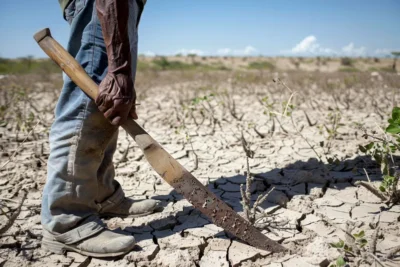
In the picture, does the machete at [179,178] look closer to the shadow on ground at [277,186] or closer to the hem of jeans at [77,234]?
the shadow on ground at [277,186]

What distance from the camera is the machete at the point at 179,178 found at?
132 cm

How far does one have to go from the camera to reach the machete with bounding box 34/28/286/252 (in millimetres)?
1323

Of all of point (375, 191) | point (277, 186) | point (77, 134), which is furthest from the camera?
point (277, 186)

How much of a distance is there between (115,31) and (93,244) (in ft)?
3.18

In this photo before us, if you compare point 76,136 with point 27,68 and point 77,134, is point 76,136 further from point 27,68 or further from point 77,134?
point 27,68

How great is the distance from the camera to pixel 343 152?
2.61 metres

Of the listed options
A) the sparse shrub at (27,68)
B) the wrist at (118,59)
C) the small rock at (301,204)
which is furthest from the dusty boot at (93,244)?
the sparse shrub at (27,68)

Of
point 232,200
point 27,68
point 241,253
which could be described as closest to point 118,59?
point 241,253

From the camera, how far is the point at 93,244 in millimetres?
1371

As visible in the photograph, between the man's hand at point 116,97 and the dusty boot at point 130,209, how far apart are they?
66 cm

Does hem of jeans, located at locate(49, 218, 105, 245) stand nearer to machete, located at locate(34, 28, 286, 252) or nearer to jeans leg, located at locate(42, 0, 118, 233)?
jeans leg, located at locate(42, 0, 118, 233)

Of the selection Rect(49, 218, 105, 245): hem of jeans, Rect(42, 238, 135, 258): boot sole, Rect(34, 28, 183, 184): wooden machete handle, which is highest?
Rect(34, 28, 183, 184): wooden machete handle

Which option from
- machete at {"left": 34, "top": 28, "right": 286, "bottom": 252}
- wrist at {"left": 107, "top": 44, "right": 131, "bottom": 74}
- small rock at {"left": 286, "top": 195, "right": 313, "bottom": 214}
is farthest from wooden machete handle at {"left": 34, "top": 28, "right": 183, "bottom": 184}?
small rock at {"left": 286, "top": 195, "right": 313, "bottom": 214}

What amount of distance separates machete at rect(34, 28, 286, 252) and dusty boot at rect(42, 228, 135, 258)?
0.37m
